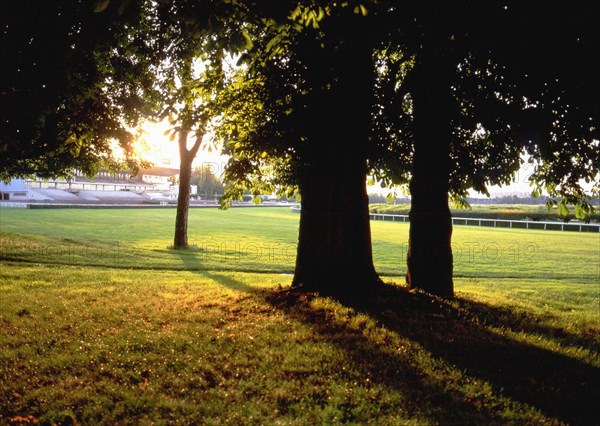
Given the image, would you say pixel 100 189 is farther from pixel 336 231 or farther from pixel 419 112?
pixel 419 112

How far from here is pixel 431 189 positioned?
852 cm

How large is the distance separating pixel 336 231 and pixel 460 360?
3979 mm

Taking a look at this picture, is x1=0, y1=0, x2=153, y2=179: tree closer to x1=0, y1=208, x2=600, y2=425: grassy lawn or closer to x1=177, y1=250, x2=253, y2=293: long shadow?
x1=0, y1=208, x2=600, y2=425: grassy lawn

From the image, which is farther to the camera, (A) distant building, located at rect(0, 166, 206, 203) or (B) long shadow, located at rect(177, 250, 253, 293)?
(A) distant building, located at rect(0, 166, 206, 203)

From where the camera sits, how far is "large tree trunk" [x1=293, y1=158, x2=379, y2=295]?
331 inches

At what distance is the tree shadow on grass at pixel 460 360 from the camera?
4.04m

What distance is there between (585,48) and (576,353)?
4220 millimetres

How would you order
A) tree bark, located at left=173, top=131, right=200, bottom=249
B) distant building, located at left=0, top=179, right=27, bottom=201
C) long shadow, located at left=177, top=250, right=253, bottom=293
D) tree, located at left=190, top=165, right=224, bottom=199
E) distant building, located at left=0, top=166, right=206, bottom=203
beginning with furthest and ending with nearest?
tree, located at left=190, top=165, right=224, bottom=199
distant building, located at left=0, top=166, right=206, bottom=203
distant building, located at left=0, top=179, right=27, bottom=201
tree bark, located at left=173, top=131, right=200, bottom=249
long shadow, located at left=177, top=250, right=253, bottom=293

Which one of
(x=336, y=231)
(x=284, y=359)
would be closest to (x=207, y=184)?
(x=336, y=231)

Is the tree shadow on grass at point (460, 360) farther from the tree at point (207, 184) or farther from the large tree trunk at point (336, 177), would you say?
the tree at point (207, 184)

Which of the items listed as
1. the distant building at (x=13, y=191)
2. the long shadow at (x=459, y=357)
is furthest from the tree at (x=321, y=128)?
the distant building at (x=13, y=191)

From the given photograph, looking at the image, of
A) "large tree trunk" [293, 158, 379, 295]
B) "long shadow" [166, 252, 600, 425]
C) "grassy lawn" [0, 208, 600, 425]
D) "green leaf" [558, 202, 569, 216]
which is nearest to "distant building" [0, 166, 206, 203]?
"large tree trunk" [293, 158, 379, 295]

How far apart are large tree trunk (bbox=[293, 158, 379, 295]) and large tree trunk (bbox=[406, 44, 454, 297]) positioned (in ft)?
3.54

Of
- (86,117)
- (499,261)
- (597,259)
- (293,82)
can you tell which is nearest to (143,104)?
(86,117)
